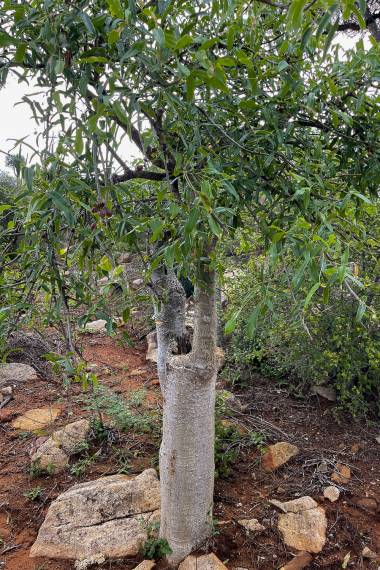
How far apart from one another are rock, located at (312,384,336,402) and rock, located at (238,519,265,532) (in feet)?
5.41

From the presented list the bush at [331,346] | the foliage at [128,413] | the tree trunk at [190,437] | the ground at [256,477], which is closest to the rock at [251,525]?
the ground at [256,477]

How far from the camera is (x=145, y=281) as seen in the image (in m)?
1.66

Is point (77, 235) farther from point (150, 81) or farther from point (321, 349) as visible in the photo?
point (321, 349)

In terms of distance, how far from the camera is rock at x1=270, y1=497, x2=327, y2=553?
8.15ft

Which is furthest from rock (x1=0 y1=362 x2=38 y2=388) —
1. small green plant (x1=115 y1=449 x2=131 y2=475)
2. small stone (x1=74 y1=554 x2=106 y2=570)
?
small stone (x1=74 y1=554 x2=106 y2=570)

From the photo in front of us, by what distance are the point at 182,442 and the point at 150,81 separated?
1657 millimetres

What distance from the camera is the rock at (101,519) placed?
8.29 feet

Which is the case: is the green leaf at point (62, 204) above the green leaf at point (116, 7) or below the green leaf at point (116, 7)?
below

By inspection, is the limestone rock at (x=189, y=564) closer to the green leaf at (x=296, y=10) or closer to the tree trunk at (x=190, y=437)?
the tree trunk at (x=190, y=437)

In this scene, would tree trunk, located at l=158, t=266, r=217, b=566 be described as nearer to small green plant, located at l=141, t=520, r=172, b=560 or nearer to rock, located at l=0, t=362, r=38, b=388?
small green plant, located at l=141, t=520, r=172, b=560

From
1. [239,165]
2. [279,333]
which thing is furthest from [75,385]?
[239,165]

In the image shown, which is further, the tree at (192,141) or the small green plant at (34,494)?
the small green plant at (34,494)

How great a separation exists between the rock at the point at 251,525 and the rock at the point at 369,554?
21.0 inches

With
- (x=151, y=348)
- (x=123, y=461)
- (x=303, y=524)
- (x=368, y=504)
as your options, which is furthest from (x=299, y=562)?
(x=151, y=348)
